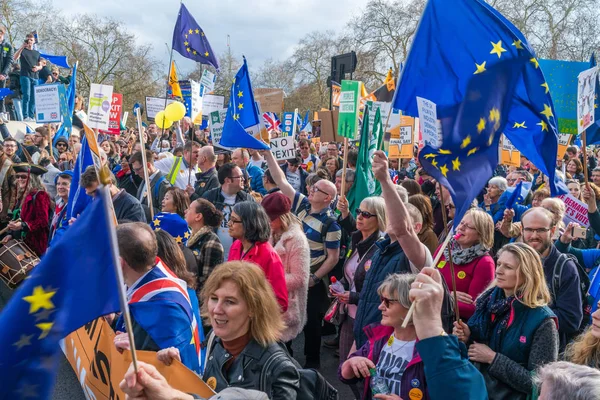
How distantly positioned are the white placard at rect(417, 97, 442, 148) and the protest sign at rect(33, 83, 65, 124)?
866cm

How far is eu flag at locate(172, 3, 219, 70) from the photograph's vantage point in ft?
30.5

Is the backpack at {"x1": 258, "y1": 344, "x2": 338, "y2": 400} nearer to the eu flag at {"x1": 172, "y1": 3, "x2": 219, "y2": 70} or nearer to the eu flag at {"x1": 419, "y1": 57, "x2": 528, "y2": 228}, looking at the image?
the eu flag at {"x1": 419, "y1": 57, "x2": 528, "y2": 228}

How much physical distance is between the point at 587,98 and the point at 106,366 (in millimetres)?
4599

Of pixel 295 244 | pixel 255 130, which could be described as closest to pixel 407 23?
pixel 255 130

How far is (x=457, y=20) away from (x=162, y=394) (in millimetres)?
2820

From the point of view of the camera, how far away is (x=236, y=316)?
8.60 feet

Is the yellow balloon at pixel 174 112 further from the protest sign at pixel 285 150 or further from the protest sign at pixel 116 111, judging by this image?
the protest sign at pixel 285 150

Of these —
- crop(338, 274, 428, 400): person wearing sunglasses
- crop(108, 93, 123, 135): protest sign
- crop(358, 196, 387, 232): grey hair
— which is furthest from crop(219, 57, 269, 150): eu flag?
crop(108, 93, 123, 135): protest sign

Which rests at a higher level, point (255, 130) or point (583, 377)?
point (255, 130)

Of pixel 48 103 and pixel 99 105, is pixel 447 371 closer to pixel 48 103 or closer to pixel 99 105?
pixel 99 105

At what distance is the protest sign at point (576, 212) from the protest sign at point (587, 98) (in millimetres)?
711

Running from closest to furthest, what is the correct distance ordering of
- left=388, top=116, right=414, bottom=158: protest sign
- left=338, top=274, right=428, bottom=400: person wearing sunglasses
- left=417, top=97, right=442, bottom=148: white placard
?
left=338, top=274, right=428, bottom=400: person wearing sunglasses, left=417, top=97, right=442, bottom=148: white placard, left=388, top=116, right=414, bottom=158: protest sign

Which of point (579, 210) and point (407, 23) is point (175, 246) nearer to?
point (579, 210)

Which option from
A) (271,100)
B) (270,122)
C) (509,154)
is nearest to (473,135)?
(509,154)
